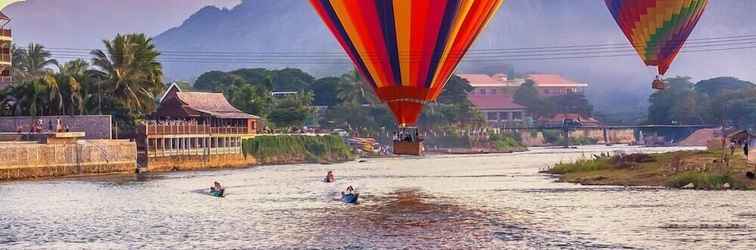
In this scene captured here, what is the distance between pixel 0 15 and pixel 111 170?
75.3ft

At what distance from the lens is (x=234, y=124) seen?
15988cm

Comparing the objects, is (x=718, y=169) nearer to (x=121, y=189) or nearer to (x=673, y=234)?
(x=673, y=234)

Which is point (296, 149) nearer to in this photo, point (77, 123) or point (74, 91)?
point (74, 91)

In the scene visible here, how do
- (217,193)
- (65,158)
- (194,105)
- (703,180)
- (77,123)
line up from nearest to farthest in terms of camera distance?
(703,180) < (217,193) < (65,158) < (77,123) < (194,105)

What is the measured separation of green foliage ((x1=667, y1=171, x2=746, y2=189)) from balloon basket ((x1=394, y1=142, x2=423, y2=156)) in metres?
22.5

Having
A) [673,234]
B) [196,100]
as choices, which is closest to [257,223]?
[673,234]

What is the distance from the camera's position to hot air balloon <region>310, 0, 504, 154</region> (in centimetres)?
7156

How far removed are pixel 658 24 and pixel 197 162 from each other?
196 feet

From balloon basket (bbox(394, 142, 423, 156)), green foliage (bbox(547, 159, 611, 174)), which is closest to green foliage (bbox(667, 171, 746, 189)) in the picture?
green foliage (bbox(547, 159, 611, 174))

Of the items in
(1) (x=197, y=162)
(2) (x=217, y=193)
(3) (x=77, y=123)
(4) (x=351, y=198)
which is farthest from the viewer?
(1) (x=197, y=162)

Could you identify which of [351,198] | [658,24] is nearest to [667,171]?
[658,24]

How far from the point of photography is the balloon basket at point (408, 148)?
6656 cm

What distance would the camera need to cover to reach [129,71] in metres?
137

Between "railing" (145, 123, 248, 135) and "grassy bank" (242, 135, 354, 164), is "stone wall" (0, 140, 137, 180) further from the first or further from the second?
"grassy bank" (242, 135, 354, 164)
